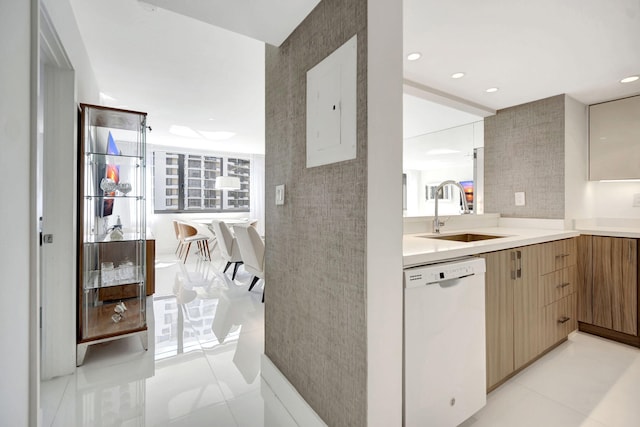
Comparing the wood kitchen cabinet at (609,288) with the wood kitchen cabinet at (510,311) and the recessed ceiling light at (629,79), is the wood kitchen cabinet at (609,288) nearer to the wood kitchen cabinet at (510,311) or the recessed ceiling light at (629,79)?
the wood kitchen cabinet at (510,311)

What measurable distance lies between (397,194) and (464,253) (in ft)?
1.83

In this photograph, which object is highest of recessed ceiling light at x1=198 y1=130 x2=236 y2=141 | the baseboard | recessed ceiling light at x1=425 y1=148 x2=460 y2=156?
recessed ceiling light at x1=198 y1=130 x2=236 y2=141

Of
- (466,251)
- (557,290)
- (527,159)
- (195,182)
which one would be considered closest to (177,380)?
(466,251)

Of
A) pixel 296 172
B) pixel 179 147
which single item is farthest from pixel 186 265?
→ pixel 296 172

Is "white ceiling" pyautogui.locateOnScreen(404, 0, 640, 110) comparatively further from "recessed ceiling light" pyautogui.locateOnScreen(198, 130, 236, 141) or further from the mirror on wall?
"recessed ceiling light" pyautogui.locateOnScreen(198, 130, 236, 141)

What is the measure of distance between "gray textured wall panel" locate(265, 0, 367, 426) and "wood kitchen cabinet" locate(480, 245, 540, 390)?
85 centimetres

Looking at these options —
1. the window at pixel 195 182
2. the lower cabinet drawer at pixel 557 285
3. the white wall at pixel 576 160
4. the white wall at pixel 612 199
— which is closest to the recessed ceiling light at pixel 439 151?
the white wall at pixel 576 160

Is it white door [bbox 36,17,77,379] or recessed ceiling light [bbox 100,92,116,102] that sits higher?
recessed ceiling light [bbox 100,92,116,102]

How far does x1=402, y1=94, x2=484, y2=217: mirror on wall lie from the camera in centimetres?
313

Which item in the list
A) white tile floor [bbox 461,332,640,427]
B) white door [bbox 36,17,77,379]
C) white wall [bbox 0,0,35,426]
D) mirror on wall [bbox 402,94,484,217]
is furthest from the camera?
mirror on wall [bbox 402,94,484,217]

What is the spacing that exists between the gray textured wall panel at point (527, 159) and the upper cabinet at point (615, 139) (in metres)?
0.51

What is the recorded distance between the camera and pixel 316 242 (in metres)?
1.38

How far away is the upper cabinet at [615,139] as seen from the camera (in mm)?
2621

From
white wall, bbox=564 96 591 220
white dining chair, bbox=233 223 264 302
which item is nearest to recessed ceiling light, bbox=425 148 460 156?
white wall, bbox=564 96 591 220
